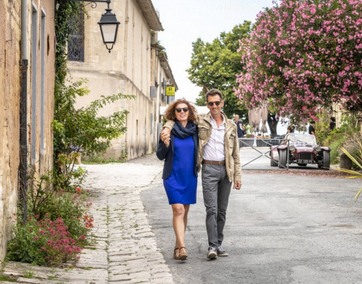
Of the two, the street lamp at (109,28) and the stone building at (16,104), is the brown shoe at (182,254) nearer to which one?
the stone building at (16,104)

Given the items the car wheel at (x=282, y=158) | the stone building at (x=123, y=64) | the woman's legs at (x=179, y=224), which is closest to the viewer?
the woman's legs at (x=179, y=224)

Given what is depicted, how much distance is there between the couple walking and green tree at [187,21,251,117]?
6440 cm

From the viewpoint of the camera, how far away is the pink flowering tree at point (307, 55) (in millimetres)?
23672

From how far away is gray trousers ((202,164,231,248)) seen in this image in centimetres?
862

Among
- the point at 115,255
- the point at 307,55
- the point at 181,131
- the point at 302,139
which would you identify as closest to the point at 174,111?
the point at 181,131

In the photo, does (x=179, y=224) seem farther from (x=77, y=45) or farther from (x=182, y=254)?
(x=77, y=45)

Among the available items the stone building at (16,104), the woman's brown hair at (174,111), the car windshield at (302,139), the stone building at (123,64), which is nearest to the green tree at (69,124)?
the stone building at (16,104)

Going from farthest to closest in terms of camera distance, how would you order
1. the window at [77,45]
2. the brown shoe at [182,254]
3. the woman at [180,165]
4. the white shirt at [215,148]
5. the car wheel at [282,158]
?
the window at [77,45] < the car wheel at [282,158] < the white shirt at [215,148] < the woman at [180,165] < the brown shoe at [182,254]

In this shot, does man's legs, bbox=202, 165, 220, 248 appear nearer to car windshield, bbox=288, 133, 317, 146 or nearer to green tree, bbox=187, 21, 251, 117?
car windshield, bbox=288, 133, 317, 146

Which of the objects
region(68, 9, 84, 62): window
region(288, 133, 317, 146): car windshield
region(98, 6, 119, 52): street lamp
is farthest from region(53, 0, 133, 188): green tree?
region(288, 133, 317, 146): car windshield

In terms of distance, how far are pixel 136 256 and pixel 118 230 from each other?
7.43 feet

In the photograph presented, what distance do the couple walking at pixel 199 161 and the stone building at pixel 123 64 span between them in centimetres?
1564

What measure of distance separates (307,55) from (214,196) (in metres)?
15.9

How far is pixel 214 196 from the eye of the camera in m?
8.67
